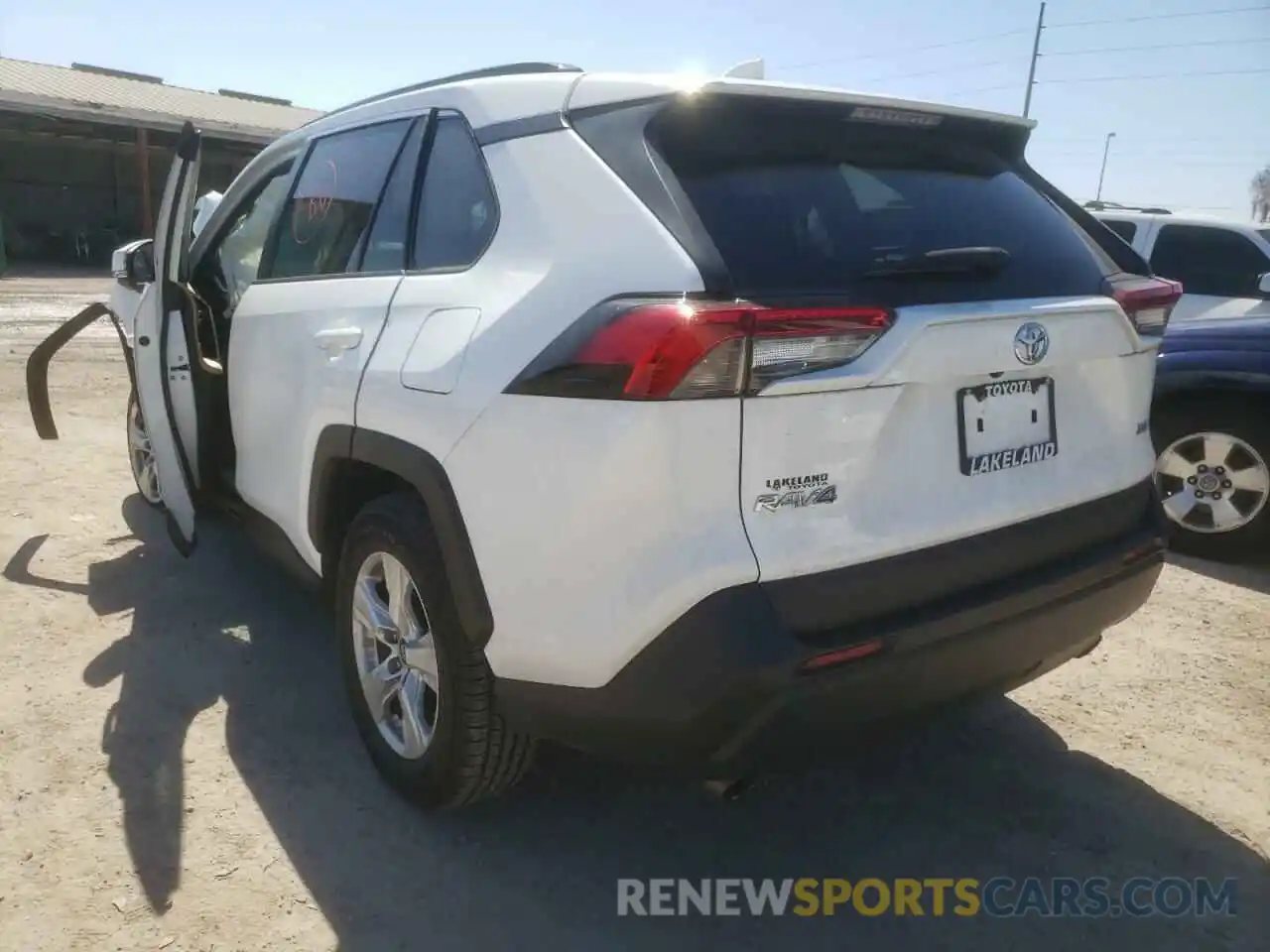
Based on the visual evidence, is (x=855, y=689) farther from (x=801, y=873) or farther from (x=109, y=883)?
(x=109, y=883)

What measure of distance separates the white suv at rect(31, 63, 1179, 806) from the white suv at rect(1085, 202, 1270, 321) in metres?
5.28

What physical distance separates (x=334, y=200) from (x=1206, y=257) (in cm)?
679

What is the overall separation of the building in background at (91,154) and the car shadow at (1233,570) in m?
23.2

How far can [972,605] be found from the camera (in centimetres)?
212

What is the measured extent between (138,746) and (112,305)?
8.39ft

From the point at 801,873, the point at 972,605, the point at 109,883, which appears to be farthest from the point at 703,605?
the point at 109,883

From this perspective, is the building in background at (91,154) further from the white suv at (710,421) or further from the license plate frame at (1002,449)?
the license plate frame at (1002,449)

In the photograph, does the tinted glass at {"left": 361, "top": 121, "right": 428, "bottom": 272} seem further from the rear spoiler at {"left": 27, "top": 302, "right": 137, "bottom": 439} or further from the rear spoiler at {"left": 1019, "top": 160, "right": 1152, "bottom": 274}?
the rear spoiler at {"left": 27, "top": 302, "right": 137, "bottom": 439}

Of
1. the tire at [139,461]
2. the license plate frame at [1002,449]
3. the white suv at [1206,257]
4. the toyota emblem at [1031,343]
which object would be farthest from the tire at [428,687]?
the white suv at [1206,257]

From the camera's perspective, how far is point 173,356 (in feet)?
12.3

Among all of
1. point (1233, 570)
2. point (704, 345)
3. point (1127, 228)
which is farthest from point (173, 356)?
point (1127, 228)

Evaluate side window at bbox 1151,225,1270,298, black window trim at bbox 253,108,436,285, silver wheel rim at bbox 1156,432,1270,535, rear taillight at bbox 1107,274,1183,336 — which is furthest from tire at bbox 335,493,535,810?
side window at bbox 1151,225,1270,298

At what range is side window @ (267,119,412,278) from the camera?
2981 millimetres

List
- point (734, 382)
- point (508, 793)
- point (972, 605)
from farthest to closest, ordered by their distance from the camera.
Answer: point (508, 793) → point (972, 605) → point (734, 382)
